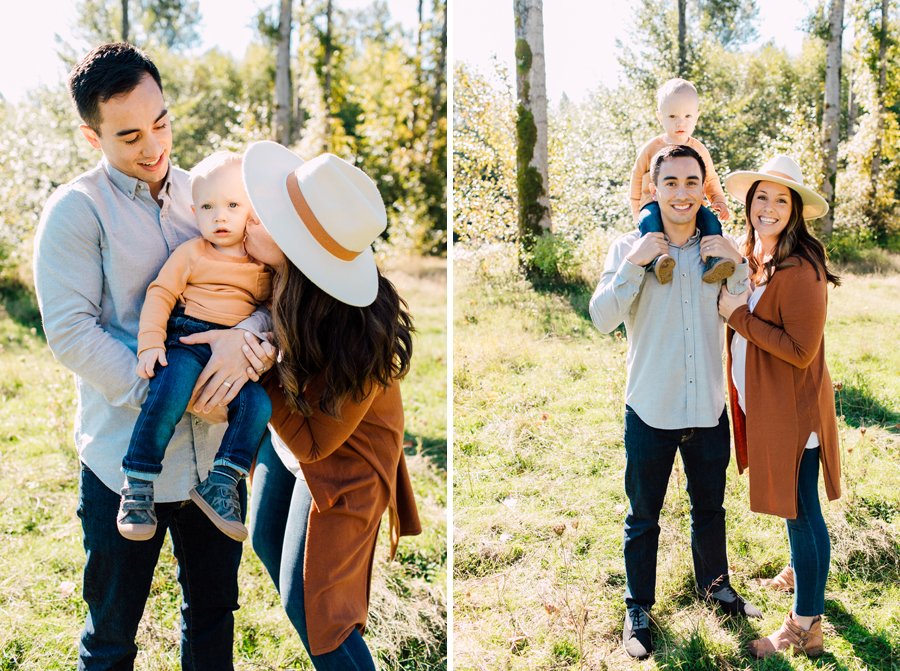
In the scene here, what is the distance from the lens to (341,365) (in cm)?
194

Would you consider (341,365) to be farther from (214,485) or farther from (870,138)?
(870,138)

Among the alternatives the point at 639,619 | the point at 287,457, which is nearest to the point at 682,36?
the point at 639,619

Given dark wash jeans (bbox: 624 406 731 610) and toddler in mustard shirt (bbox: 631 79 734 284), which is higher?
toddler in mustard shirt (bbox: 631 79 734 284)

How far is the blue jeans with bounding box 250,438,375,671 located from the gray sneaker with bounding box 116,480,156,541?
41cm

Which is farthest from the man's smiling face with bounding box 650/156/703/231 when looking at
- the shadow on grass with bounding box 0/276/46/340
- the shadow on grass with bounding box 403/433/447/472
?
the shadow on grass with bounding box 0/276/46/340

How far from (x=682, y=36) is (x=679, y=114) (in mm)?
5259

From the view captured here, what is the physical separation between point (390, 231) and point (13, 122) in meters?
5.60

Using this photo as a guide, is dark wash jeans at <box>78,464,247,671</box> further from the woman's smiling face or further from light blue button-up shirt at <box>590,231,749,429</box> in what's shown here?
the woman's smiling face

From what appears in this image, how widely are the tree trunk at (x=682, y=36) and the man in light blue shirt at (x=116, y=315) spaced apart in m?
6.71

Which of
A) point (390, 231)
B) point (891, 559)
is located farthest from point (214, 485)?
point (390, 231)

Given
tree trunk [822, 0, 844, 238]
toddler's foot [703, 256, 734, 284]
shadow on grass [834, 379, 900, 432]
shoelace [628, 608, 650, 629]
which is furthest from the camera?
tree trunk [822, 0, 844, 238]

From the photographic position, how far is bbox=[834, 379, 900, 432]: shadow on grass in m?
4.25

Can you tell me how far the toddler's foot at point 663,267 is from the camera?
8.34 ft

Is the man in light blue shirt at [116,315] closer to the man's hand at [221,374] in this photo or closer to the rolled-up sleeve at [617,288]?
the man's hand at [221,374]
